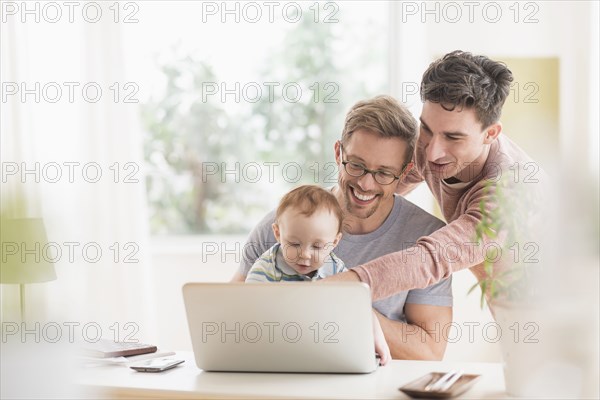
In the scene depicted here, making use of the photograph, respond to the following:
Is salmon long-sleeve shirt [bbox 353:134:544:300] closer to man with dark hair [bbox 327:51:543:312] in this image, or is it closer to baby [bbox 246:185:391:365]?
man with dark hair [bbox 327:51:543:312]

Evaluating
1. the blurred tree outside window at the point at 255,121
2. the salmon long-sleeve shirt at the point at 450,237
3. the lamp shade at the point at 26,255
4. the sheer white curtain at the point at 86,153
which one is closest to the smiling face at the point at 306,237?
the salmon long-sleeve shirt at the point at 450,237

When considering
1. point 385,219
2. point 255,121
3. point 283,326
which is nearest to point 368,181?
point 385,219

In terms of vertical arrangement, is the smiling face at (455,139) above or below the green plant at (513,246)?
above

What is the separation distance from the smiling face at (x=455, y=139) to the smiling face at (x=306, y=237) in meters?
0.34

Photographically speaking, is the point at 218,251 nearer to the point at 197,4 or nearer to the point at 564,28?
the point at 197,4

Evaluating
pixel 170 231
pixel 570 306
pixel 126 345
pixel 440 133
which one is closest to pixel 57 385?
pixel 126 345

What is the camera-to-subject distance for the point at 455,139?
1.96 m

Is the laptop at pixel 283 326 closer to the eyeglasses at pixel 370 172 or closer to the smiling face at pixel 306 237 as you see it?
the smiling face at pixel 306 237

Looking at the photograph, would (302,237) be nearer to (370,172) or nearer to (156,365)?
(370,172)

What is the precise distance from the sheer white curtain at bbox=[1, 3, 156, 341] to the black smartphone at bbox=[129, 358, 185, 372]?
2.04m

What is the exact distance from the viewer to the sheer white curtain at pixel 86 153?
11.8ft

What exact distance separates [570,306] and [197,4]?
3.02 metres

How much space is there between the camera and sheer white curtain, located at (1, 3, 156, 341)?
3.60 m

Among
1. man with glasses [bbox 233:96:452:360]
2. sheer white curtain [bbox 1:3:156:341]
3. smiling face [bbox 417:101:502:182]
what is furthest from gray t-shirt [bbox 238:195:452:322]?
sheer white curtain [bbox 1:3:156:341]
